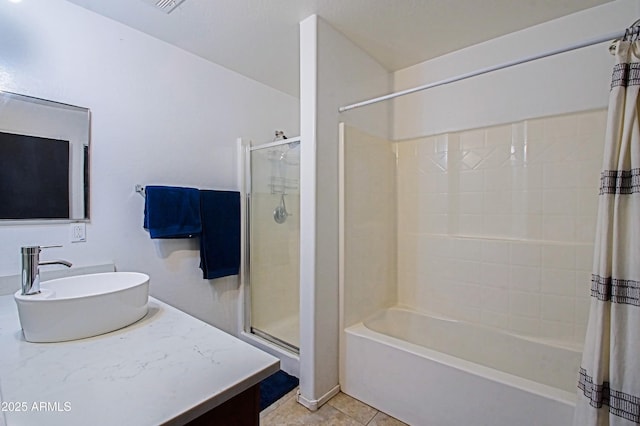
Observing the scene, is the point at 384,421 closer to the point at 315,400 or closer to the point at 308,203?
the point at 315,400

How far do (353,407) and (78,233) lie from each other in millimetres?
1903

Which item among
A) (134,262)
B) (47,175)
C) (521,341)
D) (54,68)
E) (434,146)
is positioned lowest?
(521,341)

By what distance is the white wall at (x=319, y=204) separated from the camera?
181cm

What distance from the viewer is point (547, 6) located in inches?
67.3

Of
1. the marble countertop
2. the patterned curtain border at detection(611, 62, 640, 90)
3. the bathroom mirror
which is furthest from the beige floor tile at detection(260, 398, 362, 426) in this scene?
the patterned curtain border at detection(611, 62, 640, 90)

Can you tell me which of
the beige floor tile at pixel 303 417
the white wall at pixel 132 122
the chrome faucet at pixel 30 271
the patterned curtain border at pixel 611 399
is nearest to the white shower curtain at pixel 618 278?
the patterned curtain border at pixel 611 399

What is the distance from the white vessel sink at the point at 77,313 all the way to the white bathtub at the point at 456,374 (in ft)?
4.31

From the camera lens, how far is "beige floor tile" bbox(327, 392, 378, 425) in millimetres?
1725

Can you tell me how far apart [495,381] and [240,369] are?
49.1 inches

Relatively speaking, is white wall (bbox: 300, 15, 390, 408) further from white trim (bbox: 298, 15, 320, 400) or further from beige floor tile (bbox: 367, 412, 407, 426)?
beige floor tile (bbox: 367, 412, 407, 426)

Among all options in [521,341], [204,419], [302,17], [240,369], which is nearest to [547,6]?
[302,17]

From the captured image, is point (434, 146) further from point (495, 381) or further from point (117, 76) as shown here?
point (117, 76)

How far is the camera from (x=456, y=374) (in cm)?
149

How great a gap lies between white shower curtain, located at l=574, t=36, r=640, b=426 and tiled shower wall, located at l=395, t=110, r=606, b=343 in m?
0.82
